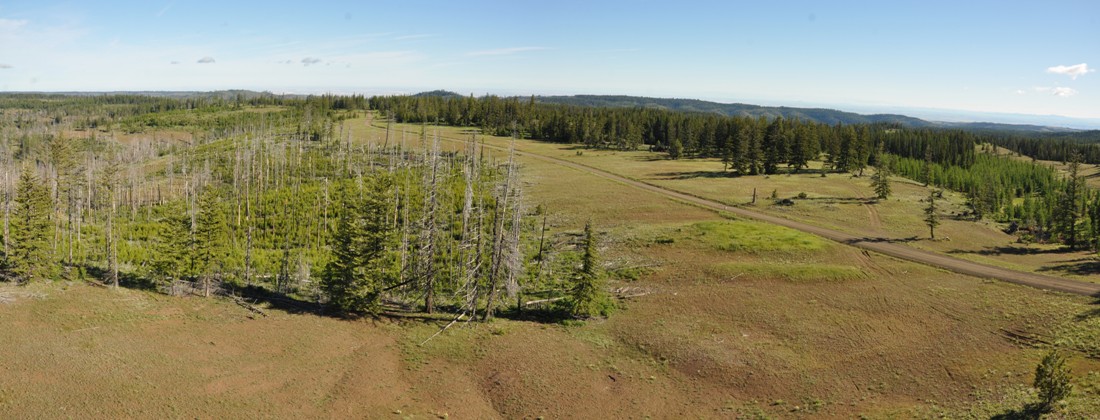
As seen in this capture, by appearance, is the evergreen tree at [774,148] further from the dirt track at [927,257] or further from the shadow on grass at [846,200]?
the dirt track at [927,257]

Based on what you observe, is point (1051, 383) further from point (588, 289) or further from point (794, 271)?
point (588, 289)

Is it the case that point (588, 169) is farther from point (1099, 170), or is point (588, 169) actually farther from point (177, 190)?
point (1099, 170)

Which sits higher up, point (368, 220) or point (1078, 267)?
point (368, 220)

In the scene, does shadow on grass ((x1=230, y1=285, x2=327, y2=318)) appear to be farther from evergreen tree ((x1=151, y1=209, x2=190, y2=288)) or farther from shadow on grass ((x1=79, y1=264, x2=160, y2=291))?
shadow on grass ((x1=79, y1=264, x2=160, y2=291))

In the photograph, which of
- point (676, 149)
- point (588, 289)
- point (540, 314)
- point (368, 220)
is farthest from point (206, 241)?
point (676, 149)

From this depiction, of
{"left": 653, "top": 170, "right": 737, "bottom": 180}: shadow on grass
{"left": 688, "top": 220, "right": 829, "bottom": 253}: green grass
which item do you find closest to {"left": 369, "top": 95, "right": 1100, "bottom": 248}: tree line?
{"left": 653, "top": 170, "right": 737, "bottom": 180}: shadow on grass

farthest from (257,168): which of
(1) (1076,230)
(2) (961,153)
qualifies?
(2) (961,153)
